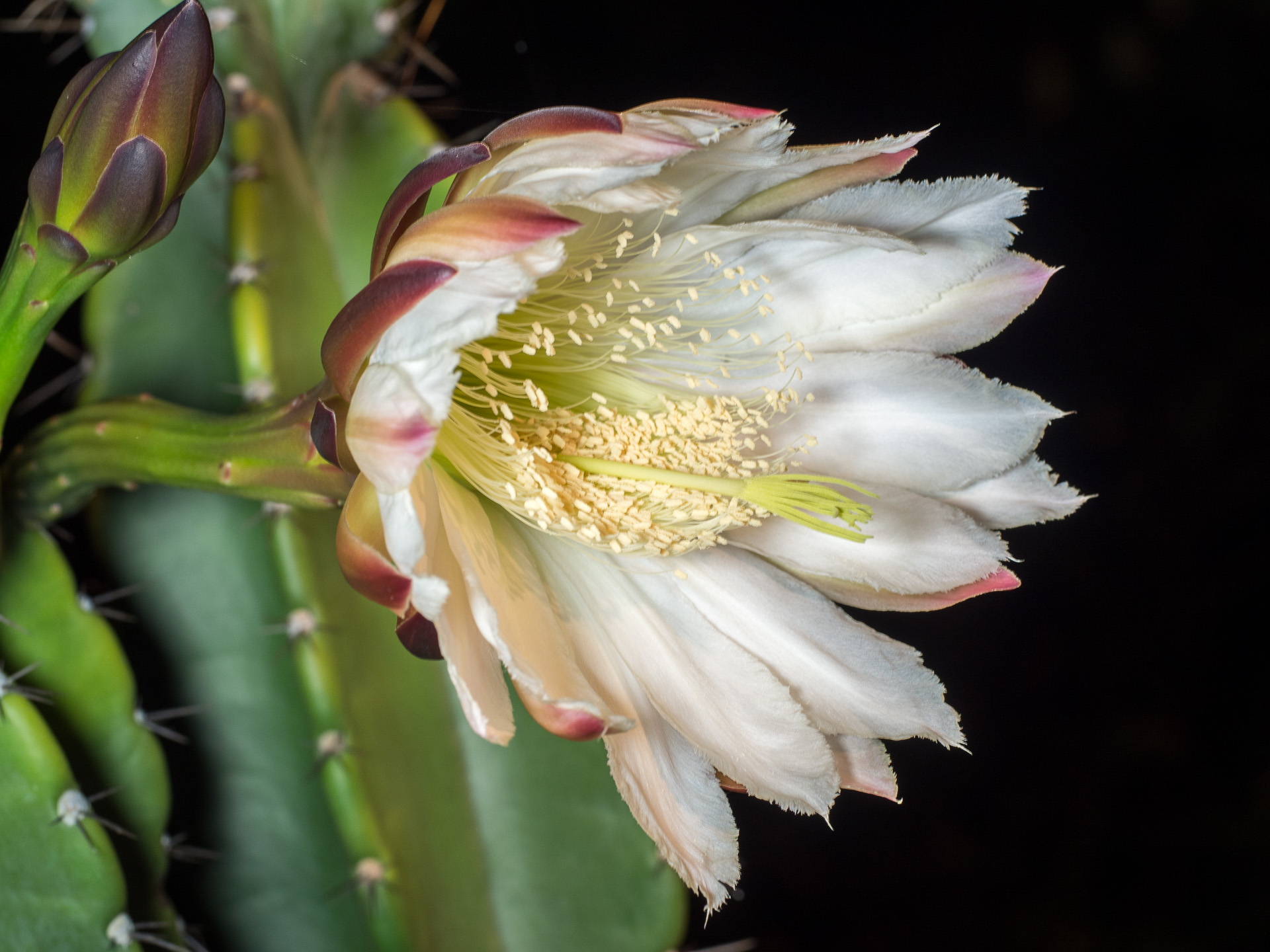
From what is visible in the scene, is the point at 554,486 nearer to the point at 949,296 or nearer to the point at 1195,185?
the point at 949,296

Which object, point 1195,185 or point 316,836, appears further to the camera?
point 1195,185

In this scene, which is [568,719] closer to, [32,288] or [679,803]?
[679,803]

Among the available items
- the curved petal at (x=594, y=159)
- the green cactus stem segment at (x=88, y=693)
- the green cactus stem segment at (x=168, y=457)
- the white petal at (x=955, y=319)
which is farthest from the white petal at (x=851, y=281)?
the green cactus stem segment at (x=88, y=693)

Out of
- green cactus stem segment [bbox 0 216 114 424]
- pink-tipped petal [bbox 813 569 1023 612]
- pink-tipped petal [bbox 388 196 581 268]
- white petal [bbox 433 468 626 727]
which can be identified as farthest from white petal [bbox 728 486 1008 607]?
green cactus stem segment [bbox 0 216 114 424]

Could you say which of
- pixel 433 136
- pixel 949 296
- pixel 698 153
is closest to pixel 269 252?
pixel 433 136

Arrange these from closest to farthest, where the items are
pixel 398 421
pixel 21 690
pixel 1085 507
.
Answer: pixel 398 421
pixel 21 690
pixel 1085 507

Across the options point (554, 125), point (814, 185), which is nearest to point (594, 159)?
point (554, 125)
